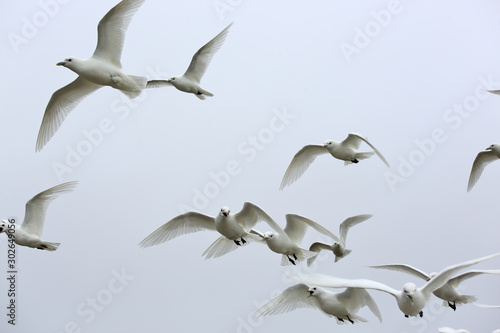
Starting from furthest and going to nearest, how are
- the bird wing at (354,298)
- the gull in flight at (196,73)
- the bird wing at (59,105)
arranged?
the gull in flight at (196,73)
the bird wing at (59,105)
the bird wing at (354,298)

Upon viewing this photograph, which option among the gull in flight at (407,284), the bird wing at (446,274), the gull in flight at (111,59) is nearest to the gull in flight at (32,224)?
the gull in flight at (111,59)

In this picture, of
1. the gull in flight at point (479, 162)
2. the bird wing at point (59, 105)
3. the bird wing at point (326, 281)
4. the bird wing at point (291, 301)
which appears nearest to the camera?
the bird wing at point (326, 281)

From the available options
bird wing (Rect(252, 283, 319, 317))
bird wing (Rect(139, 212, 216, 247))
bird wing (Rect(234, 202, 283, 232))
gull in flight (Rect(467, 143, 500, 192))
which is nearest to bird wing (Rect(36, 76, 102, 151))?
bird wing (Rect(139, 212, 216, 247))

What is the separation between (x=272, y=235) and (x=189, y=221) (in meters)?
1.29

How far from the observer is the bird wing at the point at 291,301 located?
9.41 metres

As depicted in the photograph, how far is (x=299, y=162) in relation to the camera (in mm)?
11312

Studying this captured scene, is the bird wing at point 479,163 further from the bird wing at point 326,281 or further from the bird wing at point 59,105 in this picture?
the bird wing at point 59,105

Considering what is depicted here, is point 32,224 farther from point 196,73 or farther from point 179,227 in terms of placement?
point 196,73

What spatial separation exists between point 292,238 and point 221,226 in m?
1.34

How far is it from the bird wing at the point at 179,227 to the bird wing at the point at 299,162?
162cm

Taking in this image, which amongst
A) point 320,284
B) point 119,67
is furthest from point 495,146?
point 119,67

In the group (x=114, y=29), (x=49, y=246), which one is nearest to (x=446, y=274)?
(x=114, y=29)

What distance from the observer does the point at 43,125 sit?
9.81 m

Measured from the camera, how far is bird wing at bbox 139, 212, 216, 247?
994 cm
